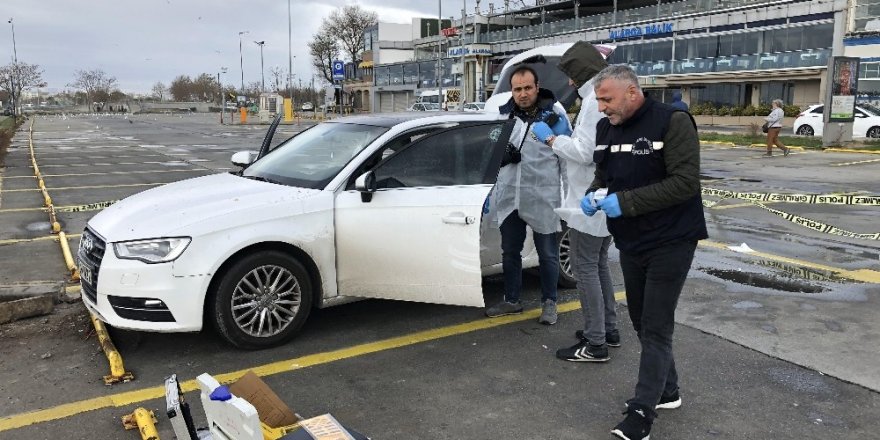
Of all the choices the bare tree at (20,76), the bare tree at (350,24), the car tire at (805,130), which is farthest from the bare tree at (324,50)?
the car tire at (805,130)

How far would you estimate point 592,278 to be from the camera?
4234 mm

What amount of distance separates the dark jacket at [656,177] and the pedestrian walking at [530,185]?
119cm

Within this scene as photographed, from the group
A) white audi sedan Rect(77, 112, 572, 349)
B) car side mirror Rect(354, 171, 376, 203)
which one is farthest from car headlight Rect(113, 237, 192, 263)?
car side mirror Rect(354, 171, 376, 203)

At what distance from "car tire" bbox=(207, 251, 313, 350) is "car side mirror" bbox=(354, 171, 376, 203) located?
640 millimetres

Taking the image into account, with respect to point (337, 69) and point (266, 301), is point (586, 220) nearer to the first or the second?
point (266, 301)

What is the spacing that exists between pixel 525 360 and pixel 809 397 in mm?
1662

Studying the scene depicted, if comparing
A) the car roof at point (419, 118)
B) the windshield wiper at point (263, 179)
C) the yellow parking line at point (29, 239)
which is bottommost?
the yellow parking line at point (29, 239)

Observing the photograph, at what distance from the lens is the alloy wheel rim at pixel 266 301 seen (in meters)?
4.39

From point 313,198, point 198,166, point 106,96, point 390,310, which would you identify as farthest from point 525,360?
point 106,96

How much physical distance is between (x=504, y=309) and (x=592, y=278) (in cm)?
121

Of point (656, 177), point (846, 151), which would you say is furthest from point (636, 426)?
point (846, 151)

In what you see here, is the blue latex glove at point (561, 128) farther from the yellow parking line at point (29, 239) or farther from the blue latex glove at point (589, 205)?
the yellow parking line at point (29, 239)

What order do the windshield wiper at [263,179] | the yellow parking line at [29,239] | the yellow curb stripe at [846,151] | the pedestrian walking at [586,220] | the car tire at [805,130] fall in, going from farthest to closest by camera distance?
the car tire at [805,130] < the yellow curb stripe at [846,151] < the yellow parking line at [29,239] < the windshield wiper at [263,179] < the pedestrian walking at [586,220]

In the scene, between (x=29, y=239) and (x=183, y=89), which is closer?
(x=29, y=239)
